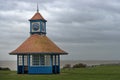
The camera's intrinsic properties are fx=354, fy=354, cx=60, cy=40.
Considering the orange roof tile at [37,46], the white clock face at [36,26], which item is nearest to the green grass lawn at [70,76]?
the orange roof tile at [37,46]

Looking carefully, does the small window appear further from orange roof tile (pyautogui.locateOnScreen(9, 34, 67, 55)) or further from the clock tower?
the clock tower

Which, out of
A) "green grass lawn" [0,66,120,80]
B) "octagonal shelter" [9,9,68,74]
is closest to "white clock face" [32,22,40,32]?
"octagonal shelter" [9,9,68,74]

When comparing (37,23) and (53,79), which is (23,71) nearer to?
(37,23)

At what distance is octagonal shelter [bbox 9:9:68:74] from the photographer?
42.2 m

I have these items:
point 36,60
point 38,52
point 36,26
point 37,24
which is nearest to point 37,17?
point 37,24

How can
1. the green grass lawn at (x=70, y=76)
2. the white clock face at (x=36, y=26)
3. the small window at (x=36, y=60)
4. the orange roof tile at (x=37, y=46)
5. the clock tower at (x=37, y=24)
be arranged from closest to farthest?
the green grass lawn at (x=70, y=76)
the orange roof tile at (x=37, y=46)
the small window at (x=36, y=60)
the clock tower at (x=37, y=24)
the white clock face at (x=36, y=26)

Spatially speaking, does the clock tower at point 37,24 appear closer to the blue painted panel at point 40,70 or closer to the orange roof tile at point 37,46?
the orange roof tile at point 37,46

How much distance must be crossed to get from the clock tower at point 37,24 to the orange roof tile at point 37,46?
592 millimetres

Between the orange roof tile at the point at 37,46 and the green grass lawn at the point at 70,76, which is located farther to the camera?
the orange roof tile at the point at 37,46

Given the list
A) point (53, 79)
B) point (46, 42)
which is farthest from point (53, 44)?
point (53, 79)

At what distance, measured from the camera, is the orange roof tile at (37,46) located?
138 ft

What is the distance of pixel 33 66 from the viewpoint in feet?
139

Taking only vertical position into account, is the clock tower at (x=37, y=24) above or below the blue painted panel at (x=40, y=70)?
above

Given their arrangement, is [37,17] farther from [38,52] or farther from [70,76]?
[70,76]
